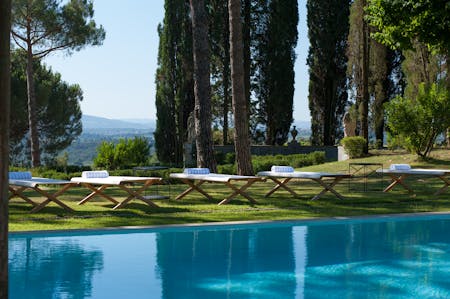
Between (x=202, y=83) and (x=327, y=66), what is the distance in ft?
57.3

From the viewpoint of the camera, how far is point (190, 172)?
13211mm

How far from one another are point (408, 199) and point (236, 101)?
18.1ft

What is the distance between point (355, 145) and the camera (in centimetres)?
2481

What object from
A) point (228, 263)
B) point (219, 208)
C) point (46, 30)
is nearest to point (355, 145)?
point (46, 30)

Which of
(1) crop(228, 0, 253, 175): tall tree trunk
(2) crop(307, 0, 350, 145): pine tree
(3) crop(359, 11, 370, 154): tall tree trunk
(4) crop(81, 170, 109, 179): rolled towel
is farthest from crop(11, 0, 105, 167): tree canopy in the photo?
(4) crop(81, 170, 109, 179): rolled towel

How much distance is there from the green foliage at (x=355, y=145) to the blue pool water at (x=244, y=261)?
13.9m

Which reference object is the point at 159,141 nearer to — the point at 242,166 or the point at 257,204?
the point at 242,166

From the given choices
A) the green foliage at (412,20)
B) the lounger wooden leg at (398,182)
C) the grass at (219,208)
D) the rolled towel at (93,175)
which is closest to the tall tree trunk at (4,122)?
the grass at (219,208)

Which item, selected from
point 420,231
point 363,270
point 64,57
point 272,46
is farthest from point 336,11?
point 363,270

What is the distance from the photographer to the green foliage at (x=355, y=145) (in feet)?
81.4

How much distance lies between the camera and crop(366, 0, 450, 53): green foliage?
14.8 metres

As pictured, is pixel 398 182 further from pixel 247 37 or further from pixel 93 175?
pixel 247 37

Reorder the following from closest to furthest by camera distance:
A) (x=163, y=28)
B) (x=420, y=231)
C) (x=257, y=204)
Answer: (x=420, y=231)
(x=257, y=204)
(x=163, y=28)

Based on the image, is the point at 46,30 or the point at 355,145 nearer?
the point at 355,145
